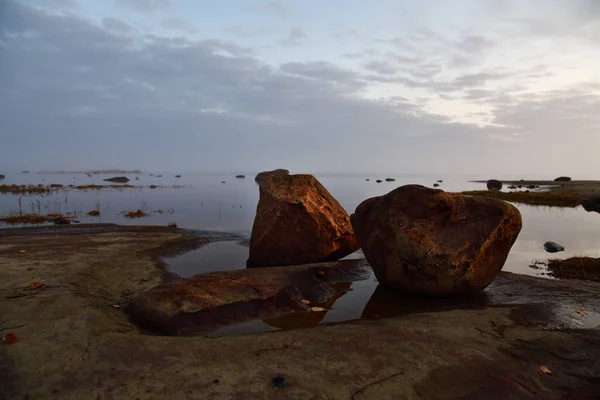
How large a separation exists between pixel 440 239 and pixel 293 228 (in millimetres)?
4351

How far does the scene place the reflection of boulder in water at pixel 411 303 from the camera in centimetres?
771

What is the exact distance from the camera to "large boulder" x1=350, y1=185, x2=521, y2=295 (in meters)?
8.14

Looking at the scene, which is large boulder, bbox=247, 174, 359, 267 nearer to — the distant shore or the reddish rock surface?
the reddish rock surface

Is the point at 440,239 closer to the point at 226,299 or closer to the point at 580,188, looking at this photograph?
the point at 226,299

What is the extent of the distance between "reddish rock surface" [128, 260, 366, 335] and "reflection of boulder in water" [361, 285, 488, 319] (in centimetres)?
95

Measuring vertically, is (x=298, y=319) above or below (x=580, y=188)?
below

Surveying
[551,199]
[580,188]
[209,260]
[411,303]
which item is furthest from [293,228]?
[580,188]

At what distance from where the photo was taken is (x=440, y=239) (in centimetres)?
835

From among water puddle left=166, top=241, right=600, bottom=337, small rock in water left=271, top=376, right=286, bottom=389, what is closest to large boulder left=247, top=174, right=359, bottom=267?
water puddle left=166, top=241, right=600, bottom=337

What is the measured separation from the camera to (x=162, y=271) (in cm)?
1041

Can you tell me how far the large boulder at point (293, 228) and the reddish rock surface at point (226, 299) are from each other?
1610 mm

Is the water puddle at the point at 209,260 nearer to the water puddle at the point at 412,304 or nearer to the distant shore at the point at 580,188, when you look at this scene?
the water puddle at the point at 412,304

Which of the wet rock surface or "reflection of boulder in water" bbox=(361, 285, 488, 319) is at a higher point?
the wet rock surface

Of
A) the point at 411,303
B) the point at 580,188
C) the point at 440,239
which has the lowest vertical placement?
the point at 411,303
